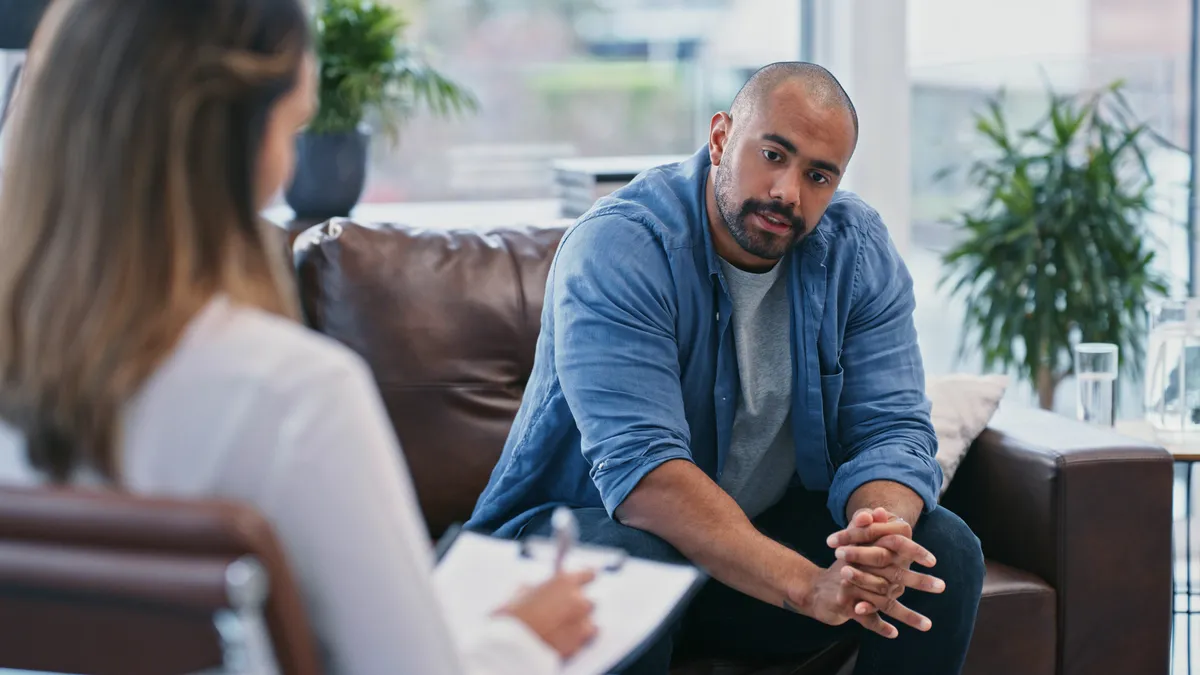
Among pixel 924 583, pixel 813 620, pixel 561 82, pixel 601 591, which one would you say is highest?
pixel 561 82

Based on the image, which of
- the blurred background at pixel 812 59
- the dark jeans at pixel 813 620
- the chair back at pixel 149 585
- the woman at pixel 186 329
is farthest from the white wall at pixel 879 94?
the chair back at pixel 149 585

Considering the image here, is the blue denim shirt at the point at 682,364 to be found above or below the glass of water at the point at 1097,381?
above

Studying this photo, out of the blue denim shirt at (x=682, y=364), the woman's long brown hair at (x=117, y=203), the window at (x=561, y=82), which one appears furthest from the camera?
the window at (x=561, y=82)

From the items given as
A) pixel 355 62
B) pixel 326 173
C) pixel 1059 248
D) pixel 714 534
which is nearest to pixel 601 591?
pixel 714 534

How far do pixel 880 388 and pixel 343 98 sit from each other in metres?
1.45

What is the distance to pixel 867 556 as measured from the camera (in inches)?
69.2

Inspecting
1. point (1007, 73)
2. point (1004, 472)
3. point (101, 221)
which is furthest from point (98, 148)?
point (1007, 73)

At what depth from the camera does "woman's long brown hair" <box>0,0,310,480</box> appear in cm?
87

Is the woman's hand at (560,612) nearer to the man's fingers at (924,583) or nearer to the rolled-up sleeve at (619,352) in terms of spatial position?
the rolled-up sleeve at (619,352)

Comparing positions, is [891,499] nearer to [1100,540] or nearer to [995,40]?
[1100,540]

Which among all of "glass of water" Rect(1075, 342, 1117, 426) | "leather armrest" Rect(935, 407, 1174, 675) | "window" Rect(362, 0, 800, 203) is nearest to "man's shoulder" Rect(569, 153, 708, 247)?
"leather armrest" Rect(935, 407, 1174, 675)

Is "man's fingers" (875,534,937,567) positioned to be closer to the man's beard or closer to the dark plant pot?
the man's beard

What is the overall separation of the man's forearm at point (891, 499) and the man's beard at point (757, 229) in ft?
1.21

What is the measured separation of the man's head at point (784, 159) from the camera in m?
1.98
